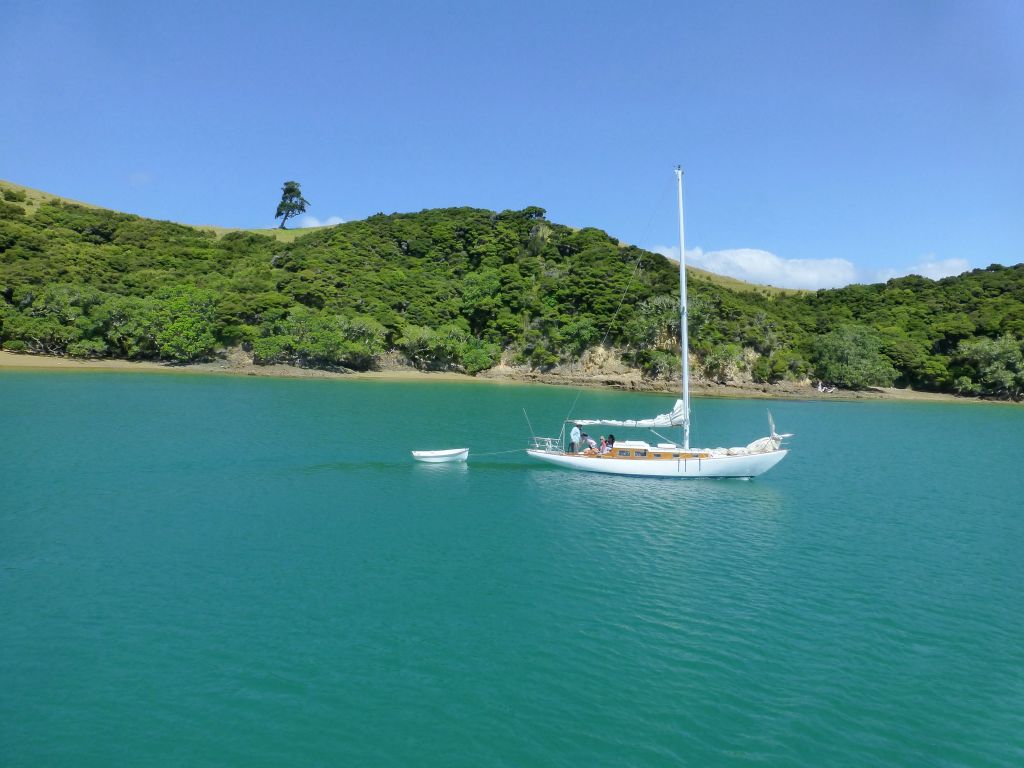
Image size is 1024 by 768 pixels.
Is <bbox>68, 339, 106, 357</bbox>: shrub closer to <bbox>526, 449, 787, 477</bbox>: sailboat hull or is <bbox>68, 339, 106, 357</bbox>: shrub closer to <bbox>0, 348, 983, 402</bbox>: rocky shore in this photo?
<bbox>0, 348, 983, 402</bbox>: rocky shore

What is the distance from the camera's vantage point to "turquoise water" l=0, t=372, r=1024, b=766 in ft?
42.1

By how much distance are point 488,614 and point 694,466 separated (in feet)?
68.8

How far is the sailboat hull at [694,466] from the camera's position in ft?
115

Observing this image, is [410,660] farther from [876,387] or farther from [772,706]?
[876,387]

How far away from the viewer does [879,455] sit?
4694cm

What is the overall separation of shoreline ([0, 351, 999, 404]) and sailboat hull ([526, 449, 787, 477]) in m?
58.1

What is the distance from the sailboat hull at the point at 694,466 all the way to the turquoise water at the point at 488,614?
2.55 ft

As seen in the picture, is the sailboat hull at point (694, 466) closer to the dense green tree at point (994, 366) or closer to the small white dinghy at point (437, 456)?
the small white dinghy at point (437, 456)

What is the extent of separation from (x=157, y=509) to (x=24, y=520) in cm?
469

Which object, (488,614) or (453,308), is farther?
(453,308)

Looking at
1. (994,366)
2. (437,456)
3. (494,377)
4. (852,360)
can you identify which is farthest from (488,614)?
(994,366)

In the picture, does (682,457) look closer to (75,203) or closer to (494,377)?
(494,377)

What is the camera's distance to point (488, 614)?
714 inches

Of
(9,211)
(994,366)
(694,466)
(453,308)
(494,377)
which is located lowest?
(694,466)
